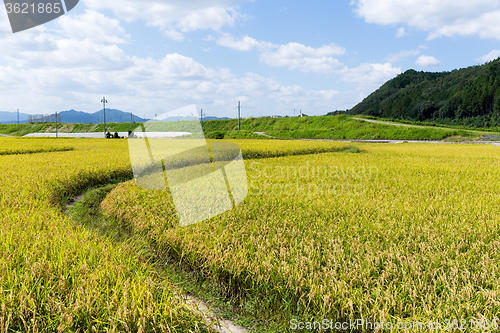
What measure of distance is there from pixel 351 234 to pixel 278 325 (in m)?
1.68

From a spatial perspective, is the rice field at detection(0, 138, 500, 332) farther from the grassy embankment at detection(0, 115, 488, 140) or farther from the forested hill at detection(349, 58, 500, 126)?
the forested hill at detection(349, 58, 500, 126)

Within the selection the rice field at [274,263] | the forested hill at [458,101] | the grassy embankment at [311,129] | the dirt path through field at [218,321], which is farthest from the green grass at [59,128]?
the forested hill at [458,101]

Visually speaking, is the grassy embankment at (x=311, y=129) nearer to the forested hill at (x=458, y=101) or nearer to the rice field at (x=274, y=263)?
the forested hill at (x=458, y=101)

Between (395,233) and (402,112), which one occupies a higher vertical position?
(402,112)

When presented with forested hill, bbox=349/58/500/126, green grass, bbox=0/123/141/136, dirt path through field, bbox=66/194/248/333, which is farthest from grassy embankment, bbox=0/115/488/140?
dirt path through field, bbox=66/194/248/333

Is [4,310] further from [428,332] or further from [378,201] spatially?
[378,201]

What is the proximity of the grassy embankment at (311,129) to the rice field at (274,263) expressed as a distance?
39.2 meters

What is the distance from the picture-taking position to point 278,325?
2799mm

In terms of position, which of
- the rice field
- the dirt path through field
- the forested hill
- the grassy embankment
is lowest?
the dirt path through field

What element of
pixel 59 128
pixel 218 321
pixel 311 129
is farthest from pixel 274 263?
pixel 59 128

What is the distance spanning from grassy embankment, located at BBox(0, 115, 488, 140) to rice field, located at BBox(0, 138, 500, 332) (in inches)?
1544

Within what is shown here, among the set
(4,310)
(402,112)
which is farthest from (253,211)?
(402,112)

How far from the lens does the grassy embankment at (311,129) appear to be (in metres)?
39.7

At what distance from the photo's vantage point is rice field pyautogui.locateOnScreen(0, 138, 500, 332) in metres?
2.27
